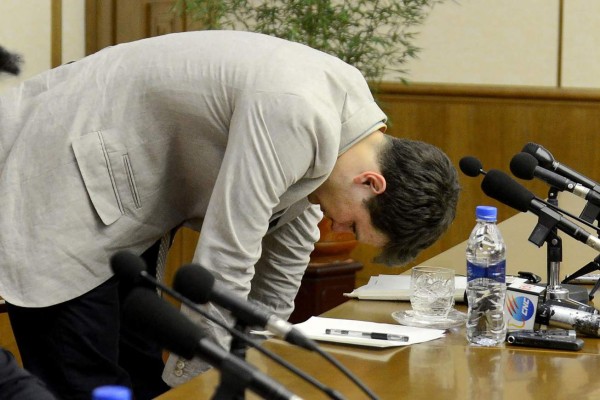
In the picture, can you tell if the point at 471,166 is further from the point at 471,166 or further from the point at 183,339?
the point at 183,339

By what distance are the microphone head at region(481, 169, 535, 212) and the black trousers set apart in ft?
2.65

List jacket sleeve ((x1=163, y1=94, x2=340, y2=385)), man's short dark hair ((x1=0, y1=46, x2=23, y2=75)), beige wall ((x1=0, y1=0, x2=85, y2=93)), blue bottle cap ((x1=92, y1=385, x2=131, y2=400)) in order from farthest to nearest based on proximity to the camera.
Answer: beige wall ((x1=0, y1=0, x2=85, y2=93)) < jacket sleeve ((x1=163, y1=94, x2=340, y2=385)) < man's short dark hair ((x1=0, y1=46, x2=23, y2=75)) < blue bottle cap ((x1=92, y1=385, x2=131, y2=400))

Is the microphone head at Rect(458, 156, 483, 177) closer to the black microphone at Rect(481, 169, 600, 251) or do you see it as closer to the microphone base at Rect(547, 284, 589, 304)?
the black microphone at Rect(481, 169, 600, 251)

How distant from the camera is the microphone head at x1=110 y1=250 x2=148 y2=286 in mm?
1069

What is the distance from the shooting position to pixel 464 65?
5312mm

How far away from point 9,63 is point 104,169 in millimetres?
402

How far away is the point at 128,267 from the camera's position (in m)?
1.07

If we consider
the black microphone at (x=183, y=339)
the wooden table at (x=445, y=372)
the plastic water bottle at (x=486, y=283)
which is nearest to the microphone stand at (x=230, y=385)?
the black microphone at (x=183, y=339)

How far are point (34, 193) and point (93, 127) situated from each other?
19 centimetres

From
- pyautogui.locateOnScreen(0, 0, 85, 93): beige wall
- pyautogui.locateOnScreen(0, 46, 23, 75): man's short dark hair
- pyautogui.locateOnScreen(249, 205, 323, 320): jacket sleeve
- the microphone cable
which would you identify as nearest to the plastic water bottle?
pyautogui.locateOnScreen(249, 205, 323, 320): jacket sleeve

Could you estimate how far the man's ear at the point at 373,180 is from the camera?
217 cm

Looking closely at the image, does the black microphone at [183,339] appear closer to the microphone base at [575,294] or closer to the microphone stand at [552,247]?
the microphone stand at [552,247]

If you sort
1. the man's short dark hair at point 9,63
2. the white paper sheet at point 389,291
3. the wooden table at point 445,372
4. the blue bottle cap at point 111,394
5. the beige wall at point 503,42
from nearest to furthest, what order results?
the blue bottle cap at point 111,394
the wooden table at point 445,372
the man's short dark hair at point 9,63
the white paper sheet at point 389,291
the beige wall at point 503,42

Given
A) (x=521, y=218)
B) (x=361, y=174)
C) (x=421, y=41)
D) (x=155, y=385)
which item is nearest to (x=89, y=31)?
(x=421, y=41)
